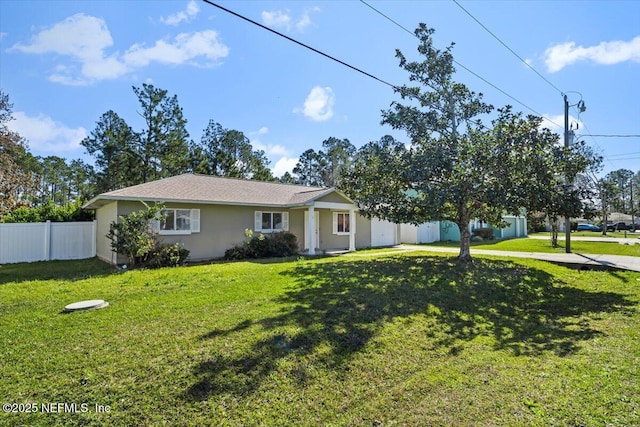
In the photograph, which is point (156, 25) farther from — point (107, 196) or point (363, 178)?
point (363, 178)

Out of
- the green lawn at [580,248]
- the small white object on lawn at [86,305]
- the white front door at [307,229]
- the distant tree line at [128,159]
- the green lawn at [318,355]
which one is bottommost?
the green lawn at [318,355]

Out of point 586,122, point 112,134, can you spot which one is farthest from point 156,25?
point 112,134

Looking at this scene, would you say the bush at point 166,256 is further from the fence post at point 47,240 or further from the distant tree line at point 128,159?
the distant tree line at point 128,159

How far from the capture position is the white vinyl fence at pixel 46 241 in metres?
13.6

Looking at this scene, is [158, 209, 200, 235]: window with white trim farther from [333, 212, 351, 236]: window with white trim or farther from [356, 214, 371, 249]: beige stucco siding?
[356, 214, 371, 249]: beige stucco siding

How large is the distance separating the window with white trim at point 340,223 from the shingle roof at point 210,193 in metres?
2.78

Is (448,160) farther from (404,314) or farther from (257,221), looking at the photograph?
(257,221)

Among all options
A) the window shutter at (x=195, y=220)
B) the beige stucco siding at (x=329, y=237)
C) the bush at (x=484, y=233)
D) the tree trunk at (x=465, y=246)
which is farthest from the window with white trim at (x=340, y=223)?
the bush at (x=484, y=233)

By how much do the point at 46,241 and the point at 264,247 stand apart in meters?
9.25

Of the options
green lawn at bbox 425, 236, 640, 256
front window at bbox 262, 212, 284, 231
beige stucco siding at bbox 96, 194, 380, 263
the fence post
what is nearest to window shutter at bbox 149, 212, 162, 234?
beige stucco siding at bbox 96, 194, 380, 263

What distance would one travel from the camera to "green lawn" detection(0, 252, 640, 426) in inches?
133

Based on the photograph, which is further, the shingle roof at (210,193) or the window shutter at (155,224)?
the shingle roof at (210,193)

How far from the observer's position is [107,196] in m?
11.8

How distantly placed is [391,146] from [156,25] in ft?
29.3
